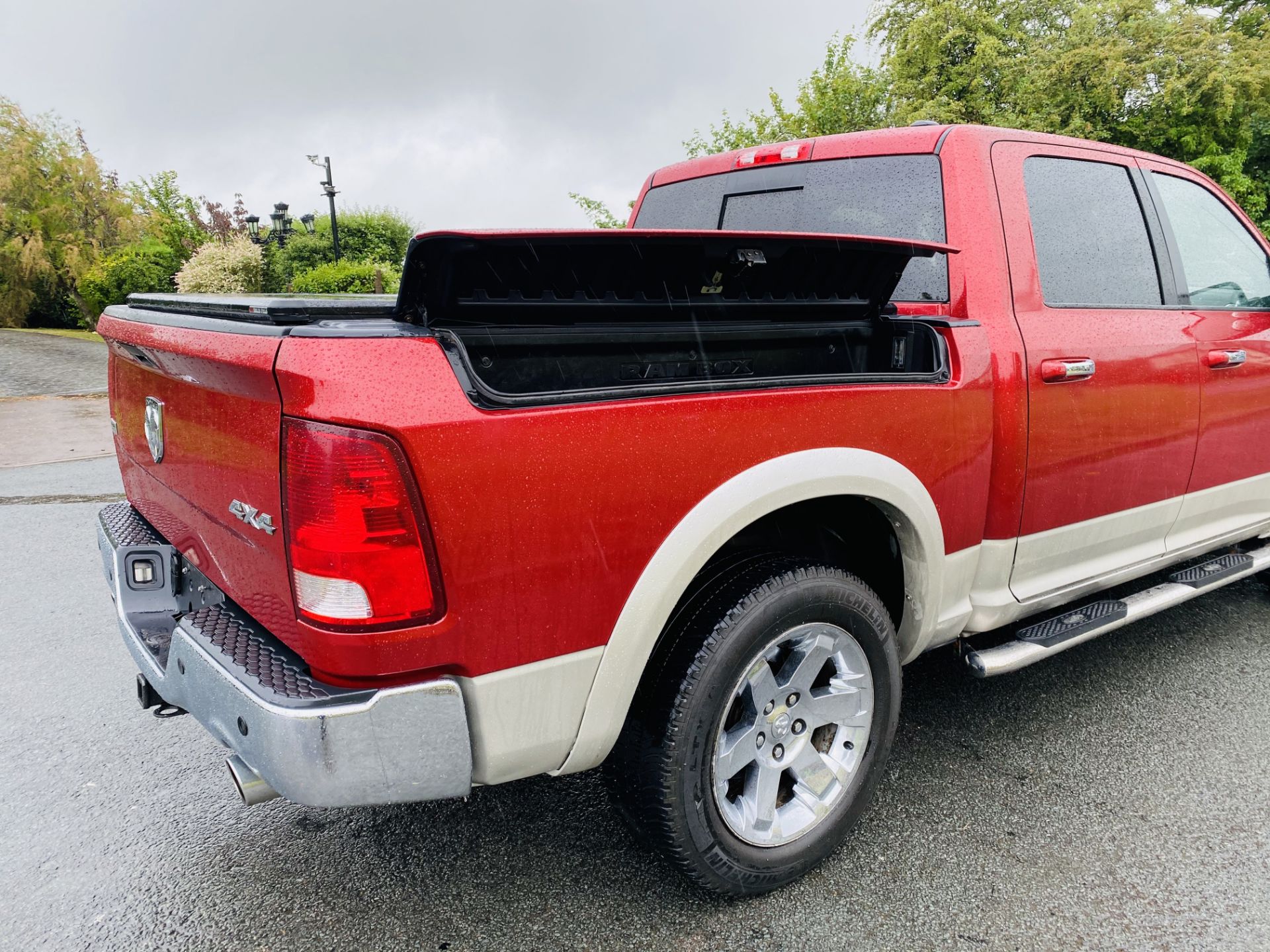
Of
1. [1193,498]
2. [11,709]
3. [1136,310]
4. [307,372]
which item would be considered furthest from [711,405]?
[11,709]

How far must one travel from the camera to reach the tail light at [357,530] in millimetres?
1432

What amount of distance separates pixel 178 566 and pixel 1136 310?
2.99 m

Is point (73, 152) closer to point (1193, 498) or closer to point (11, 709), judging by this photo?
point (11, 709)

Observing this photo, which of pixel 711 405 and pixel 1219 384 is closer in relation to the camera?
pixel 711 405

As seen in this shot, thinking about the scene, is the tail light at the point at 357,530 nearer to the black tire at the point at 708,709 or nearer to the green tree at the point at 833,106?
the black tire at the point at 708,709

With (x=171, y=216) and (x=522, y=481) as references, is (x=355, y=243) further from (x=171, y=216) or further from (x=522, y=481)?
(x=522, y=481)

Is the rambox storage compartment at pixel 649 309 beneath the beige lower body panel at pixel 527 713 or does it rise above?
above

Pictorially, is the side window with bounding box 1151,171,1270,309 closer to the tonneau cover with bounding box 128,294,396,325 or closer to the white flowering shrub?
the tonneau cover with bounding box 128,294,396,325

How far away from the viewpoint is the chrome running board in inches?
97.7

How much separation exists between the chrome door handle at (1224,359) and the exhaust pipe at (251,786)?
317 cm

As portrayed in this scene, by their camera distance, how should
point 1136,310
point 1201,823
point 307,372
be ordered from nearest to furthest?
point 307,372, point 1201,823, point 1136,310

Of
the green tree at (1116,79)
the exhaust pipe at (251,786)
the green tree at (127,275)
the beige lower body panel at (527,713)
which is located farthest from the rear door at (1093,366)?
the green tree at (127,275)

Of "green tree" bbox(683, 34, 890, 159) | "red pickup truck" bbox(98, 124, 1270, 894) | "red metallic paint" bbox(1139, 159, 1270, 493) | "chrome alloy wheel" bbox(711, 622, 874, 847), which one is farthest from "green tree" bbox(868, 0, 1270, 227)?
"chrome alloy wheel" bbox(711, 622, 874, 847)

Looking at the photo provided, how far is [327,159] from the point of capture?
22938mm
